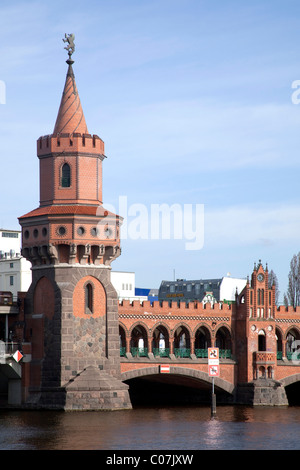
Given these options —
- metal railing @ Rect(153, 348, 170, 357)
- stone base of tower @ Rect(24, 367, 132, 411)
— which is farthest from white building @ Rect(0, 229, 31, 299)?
stone base of tower @ Rect(24, 367, 132, 411)

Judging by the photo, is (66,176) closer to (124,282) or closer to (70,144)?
(70,144)

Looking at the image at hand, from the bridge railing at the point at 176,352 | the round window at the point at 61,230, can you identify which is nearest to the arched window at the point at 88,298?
the round window at the point at 61,230

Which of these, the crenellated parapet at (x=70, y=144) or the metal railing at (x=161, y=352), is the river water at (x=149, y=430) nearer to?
the metal railing at (x=161, y=352)

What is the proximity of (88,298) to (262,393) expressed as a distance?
79.4 ft

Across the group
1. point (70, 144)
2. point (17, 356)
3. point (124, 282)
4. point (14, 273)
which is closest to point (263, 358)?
point (17, 356)

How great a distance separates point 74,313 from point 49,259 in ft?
18.8

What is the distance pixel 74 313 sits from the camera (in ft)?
324

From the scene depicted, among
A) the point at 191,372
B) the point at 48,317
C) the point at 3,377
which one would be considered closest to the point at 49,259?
the point at 48,317

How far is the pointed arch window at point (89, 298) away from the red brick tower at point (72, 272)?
3.7 inches

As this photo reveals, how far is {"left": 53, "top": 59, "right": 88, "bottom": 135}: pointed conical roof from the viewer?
338ft

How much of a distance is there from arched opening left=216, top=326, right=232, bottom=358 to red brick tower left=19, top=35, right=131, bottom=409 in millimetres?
18364

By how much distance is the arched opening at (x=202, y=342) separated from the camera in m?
114

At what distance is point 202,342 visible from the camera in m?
123
